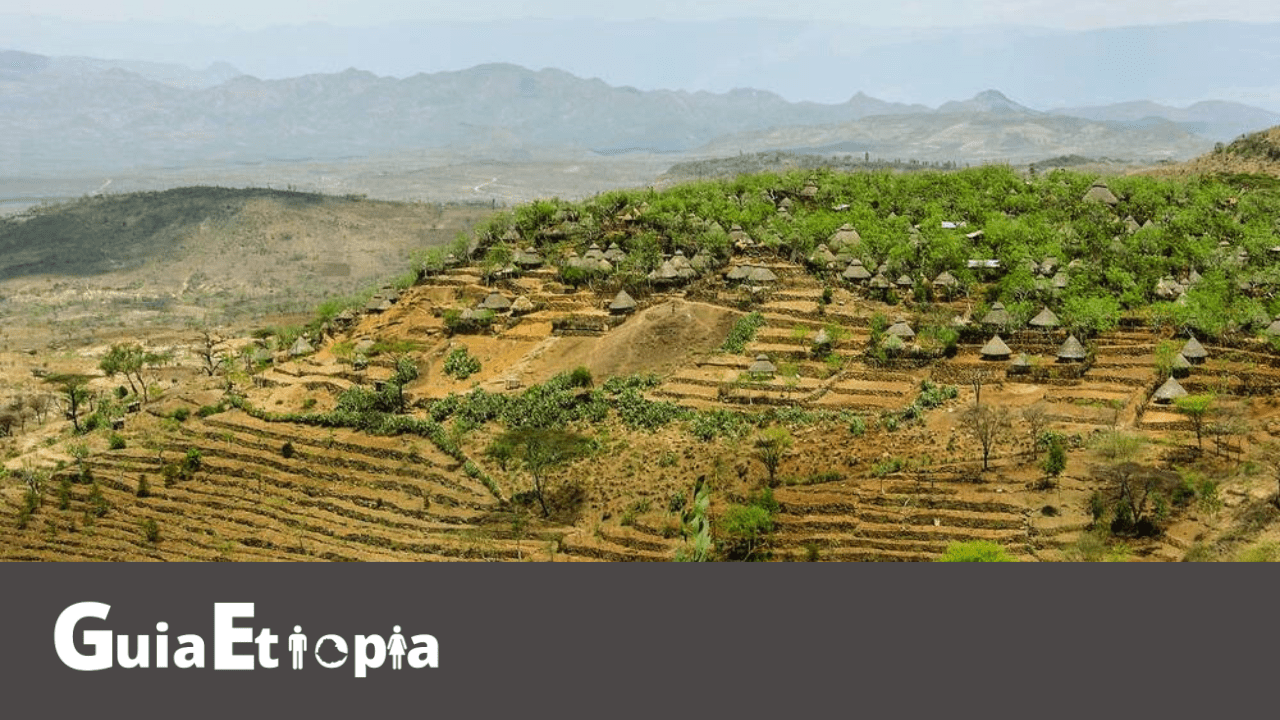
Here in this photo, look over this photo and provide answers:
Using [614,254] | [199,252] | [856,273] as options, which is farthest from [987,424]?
[199,252]

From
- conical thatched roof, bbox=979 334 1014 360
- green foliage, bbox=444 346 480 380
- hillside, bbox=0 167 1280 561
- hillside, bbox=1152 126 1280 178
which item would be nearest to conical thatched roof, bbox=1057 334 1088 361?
hillside, bbox=0 167 1280 561

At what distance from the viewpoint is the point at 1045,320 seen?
155 ft

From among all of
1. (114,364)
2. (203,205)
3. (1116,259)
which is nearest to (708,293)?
(1116,259)

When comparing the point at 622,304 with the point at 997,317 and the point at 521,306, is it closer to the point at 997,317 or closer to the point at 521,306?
the point at 521,306

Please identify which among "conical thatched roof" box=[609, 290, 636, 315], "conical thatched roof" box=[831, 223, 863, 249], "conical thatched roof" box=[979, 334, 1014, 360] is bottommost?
"conical thatched roof" box=[979, 334, 1014, 360]

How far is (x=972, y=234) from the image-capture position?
60.1 metres

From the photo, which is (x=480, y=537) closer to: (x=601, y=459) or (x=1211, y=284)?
(x=601, y=459)

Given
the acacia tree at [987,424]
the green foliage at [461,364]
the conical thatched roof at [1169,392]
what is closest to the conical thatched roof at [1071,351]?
the conical thatched roof at [1169,392]

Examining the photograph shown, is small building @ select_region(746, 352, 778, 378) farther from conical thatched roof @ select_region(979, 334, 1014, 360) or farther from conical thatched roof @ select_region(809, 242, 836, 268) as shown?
conical thatched roof @ select_region(809, 242, 836, 268)

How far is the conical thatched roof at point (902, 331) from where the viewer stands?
1868 inches

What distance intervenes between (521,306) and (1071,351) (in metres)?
25.0

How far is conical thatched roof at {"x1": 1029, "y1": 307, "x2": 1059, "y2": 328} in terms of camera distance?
154ft

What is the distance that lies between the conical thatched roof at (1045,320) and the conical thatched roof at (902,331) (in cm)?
488

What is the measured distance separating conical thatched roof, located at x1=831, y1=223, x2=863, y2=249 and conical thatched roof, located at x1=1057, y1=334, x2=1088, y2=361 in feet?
51.6
